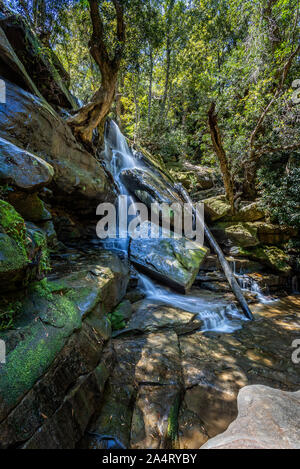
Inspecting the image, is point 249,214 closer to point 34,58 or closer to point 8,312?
point 34,58

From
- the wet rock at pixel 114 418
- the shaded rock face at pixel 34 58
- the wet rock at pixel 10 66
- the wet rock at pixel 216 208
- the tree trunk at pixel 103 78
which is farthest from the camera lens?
the wet rock at pixel 216 208

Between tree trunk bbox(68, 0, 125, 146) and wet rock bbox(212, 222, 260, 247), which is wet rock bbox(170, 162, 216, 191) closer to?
wet rock bbox(212, 222, 260, 247)

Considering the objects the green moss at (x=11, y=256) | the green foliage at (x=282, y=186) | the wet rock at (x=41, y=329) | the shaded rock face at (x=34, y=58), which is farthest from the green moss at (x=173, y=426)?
the green foliage at (x=282, y=186)

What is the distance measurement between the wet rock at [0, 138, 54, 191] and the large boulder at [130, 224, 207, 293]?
3911 mm

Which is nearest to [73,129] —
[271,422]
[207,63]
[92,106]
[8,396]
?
[92,106]

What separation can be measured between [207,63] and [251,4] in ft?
17.4

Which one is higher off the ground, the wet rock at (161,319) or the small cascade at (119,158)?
the small cascade at (119,158)

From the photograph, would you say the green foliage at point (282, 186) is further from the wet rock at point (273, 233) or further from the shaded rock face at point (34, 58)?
the shaded rock face at point (34, 58)

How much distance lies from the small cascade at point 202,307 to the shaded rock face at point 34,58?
6.71 meters

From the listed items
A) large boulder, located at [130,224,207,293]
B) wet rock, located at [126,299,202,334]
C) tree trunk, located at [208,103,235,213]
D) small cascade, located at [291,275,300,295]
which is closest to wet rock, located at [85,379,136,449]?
wet rock, located at [126,299,202,334]

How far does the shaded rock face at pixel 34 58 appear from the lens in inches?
192

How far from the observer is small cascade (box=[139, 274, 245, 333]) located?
200 inches

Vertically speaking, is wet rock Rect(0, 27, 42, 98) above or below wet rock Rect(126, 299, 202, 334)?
above
